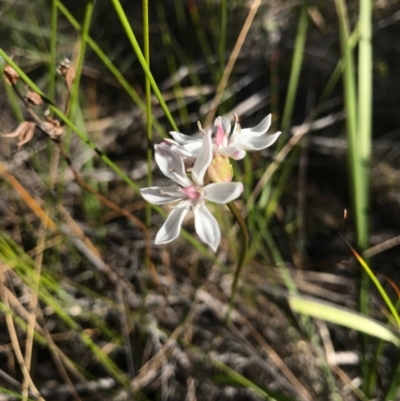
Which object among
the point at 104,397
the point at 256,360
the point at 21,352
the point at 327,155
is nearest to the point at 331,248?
the point at 327,155

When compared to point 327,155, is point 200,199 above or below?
above

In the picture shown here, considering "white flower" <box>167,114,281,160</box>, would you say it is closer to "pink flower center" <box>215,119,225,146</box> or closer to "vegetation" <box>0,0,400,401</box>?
"pink flower center" <box>215,119,225,146</box>

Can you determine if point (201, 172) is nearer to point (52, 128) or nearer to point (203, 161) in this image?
point (203, 161)

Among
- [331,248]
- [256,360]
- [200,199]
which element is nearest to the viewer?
[200,199]

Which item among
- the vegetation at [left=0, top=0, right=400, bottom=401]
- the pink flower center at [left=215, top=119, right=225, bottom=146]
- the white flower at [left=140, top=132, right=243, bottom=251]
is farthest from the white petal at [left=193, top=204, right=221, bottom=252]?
the vegetation at [left=0, top=0, right=400, bottom=401]

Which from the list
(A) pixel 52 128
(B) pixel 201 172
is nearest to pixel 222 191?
(B) pixel 201 172

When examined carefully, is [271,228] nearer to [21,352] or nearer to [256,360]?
[256,360]
